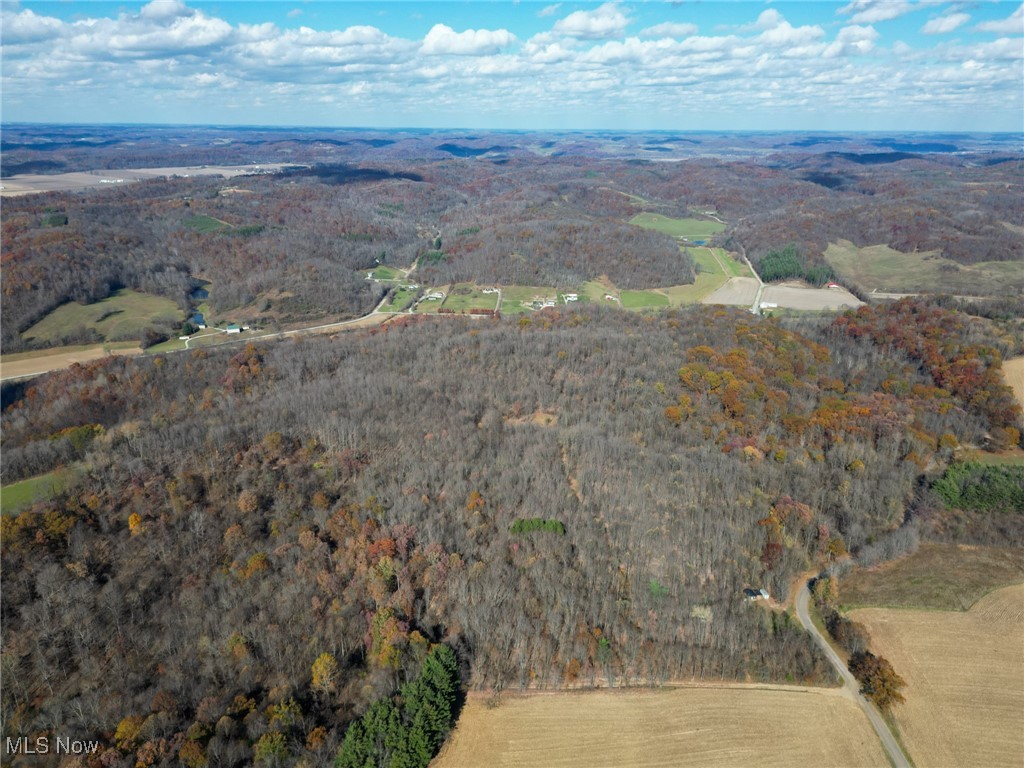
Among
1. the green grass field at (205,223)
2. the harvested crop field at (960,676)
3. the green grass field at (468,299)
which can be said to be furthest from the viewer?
the green grass field at (205,223)

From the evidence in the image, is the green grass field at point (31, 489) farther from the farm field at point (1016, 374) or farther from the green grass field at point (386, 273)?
the farm field at point (1016, 374)

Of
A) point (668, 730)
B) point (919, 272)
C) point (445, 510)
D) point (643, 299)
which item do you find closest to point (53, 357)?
point (445, 510)

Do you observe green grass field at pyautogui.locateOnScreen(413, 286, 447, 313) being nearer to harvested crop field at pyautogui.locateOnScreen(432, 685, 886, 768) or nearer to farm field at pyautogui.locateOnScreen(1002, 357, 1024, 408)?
harvested crop field at pyautogui.locateOnScreen(432, 685, 886, 768)

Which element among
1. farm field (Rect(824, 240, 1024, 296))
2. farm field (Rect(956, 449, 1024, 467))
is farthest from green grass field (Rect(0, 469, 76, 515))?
farm field (Rect(824, 240, 1024, 296))

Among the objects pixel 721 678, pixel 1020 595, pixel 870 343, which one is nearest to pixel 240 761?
pixel 721 678

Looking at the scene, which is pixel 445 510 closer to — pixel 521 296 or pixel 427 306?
pixel 427 306

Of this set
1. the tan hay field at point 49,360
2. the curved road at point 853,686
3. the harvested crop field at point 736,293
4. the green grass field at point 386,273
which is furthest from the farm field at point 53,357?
the harvested crop field at point 736,293
